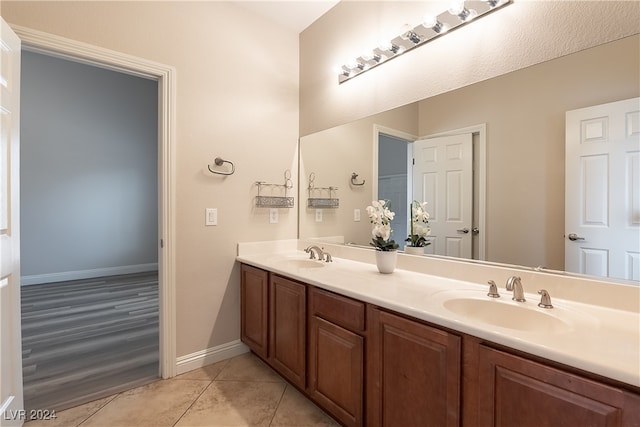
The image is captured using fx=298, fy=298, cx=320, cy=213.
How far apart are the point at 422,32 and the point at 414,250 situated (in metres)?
1.26

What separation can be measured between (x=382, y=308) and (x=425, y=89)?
1.27m

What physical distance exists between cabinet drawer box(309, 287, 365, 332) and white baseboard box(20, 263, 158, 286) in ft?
15.2

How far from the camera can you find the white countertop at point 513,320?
77 centimetres

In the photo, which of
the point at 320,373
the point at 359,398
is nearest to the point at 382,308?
the point at 359,398

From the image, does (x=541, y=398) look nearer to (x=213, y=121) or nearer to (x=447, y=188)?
(x=447, y=188)

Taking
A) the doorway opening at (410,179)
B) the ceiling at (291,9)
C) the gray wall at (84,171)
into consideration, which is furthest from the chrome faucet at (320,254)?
the gray wall at (84,171)

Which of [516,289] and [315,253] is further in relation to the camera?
[315,253]

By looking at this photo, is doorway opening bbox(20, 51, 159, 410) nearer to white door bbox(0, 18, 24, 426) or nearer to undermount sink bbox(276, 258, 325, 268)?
white door bbox(0, 18, 24, 426)

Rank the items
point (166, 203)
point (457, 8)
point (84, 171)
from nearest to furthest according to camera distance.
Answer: point (457, 8) < point (166, 203) < point (84, 171)

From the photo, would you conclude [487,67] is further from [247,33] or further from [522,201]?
[247,33]

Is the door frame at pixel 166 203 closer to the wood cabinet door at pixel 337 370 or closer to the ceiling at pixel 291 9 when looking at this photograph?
the ceiling at pixel 291 9

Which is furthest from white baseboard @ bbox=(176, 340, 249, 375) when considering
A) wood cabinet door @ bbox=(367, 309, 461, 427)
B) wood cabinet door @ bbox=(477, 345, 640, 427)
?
wood cabinet door @ bbox=(477, 345, 640, 427)

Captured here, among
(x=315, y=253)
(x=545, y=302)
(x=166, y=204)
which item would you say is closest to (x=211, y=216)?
(x=166, y=204)

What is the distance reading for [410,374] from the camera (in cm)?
114
